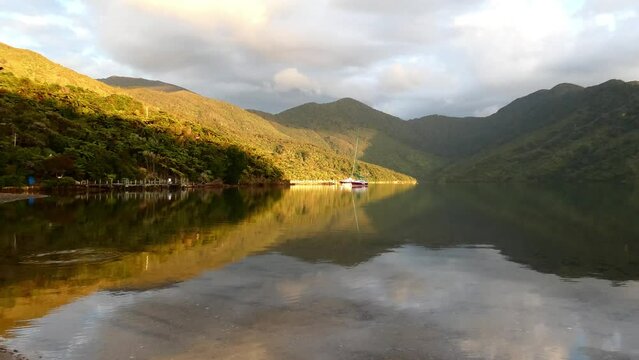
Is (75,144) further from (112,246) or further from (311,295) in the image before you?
(311,295)

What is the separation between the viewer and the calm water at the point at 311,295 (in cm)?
1662

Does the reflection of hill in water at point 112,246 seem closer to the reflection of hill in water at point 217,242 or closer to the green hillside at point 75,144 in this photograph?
the reflection of hill in water at point 217,242

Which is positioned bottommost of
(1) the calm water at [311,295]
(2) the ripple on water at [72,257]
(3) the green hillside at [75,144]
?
(1) the calm water at [311,295]

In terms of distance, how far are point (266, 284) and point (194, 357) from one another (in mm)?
11200

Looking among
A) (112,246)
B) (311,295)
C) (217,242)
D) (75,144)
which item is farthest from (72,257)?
(75,144)

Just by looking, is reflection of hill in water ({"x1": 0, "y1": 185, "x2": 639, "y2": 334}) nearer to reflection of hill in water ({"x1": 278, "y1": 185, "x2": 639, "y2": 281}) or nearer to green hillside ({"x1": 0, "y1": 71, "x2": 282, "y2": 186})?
reflection of hill in water ({"x1": 278, "y1": 185, "x2": 639, "y2": 281})

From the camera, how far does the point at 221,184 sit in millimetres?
193500

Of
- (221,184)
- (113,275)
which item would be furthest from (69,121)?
(113,275)

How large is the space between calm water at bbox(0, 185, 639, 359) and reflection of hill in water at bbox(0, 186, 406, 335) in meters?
0.17

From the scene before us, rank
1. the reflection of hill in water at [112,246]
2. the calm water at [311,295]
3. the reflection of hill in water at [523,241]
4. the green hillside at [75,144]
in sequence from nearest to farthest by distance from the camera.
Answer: the calm water at [311,295] < the reflection of hill in water at [112,246] < the reflection of hill in water at [523,241] < the green hillside at [75,144]

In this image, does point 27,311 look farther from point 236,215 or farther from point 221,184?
point 221,184

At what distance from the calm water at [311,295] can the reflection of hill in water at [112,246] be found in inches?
6.6

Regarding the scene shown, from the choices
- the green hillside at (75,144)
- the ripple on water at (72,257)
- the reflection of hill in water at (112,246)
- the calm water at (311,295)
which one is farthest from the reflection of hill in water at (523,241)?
the green hillside at (75,144)

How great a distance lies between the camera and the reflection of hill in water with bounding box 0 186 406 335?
→ 24234mm
